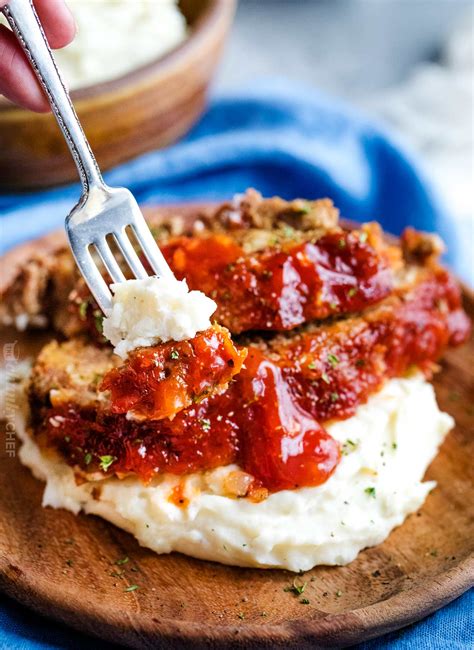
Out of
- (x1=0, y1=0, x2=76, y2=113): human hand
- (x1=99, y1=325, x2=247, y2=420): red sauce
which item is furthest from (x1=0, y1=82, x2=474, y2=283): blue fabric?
(x1=99, y1=325, x2=247, y2=420): red sauce

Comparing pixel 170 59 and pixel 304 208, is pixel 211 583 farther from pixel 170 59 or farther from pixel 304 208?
pixel 170 59

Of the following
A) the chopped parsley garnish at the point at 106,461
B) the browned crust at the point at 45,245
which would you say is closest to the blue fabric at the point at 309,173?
the browned crust at the point at 45,245

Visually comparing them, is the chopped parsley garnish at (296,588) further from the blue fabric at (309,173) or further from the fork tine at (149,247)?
the blue fabric at (309,173)

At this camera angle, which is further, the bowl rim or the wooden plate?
the bowl rim

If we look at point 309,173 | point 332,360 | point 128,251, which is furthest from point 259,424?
point 309,173

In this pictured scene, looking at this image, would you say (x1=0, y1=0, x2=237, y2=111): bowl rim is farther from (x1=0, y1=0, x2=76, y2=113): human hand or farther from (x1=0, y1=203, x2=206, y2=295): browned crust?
(x1=0, y1=0, x2=76, y2=113): human hand

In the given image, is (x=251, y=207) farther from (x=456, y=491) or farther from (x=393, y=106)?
(x=393, y=106)
